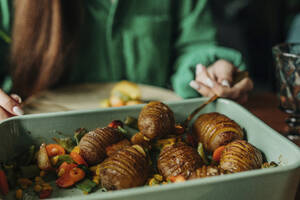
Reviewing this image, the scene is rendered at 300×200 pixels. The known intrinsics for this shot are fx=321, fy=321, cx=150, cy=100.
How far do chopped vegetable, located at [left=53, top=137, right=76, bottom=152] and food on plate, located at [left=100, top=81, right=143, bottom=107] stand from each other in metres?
0.32

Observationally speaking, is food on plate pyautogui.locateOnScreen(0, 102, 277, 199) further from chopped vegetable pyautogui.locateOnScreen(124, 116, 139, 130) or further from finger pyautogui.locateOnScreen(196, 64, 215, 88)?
finger pyautogui.locateOnScreen(196, 64, 215, 88)

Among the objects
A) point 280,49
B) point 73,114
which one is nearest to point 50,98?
point 73,114

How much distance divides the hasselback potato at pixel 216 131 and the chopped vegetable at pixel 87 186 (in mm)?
230

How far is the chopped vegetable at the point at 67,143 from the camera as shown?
632 millimetres

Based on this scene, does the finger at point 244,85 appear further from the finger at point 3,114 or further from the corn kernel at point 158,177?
the finger at point 3,114

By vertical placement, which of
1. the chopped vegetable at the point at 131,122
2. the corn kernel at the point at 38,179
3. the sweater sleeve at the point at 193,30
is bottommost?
the corn kernel at the point at 38,179

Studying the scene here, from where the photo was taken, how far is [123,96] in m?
1.01

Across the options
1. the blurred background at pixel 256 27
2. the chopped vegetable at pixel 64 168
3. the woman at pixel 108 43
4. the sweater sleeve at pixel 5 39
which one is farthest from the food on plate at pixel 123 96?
the blurred background at pixel 256 27

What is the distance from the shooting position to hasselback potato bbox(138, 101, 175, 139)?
0.61 metres

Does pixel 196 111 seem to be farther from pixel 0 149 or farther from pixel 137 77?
pixel 137 77

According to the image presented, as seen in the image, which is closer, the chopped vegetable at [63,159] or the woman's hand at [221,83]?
the chopped vegetable at [63,159]

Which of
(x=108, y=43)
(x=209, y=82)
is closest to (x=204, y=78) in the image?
(x=209, y=82)

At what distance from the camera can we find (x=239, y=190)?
446 mm

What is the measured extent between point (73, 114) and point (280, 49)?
52 centimetres
